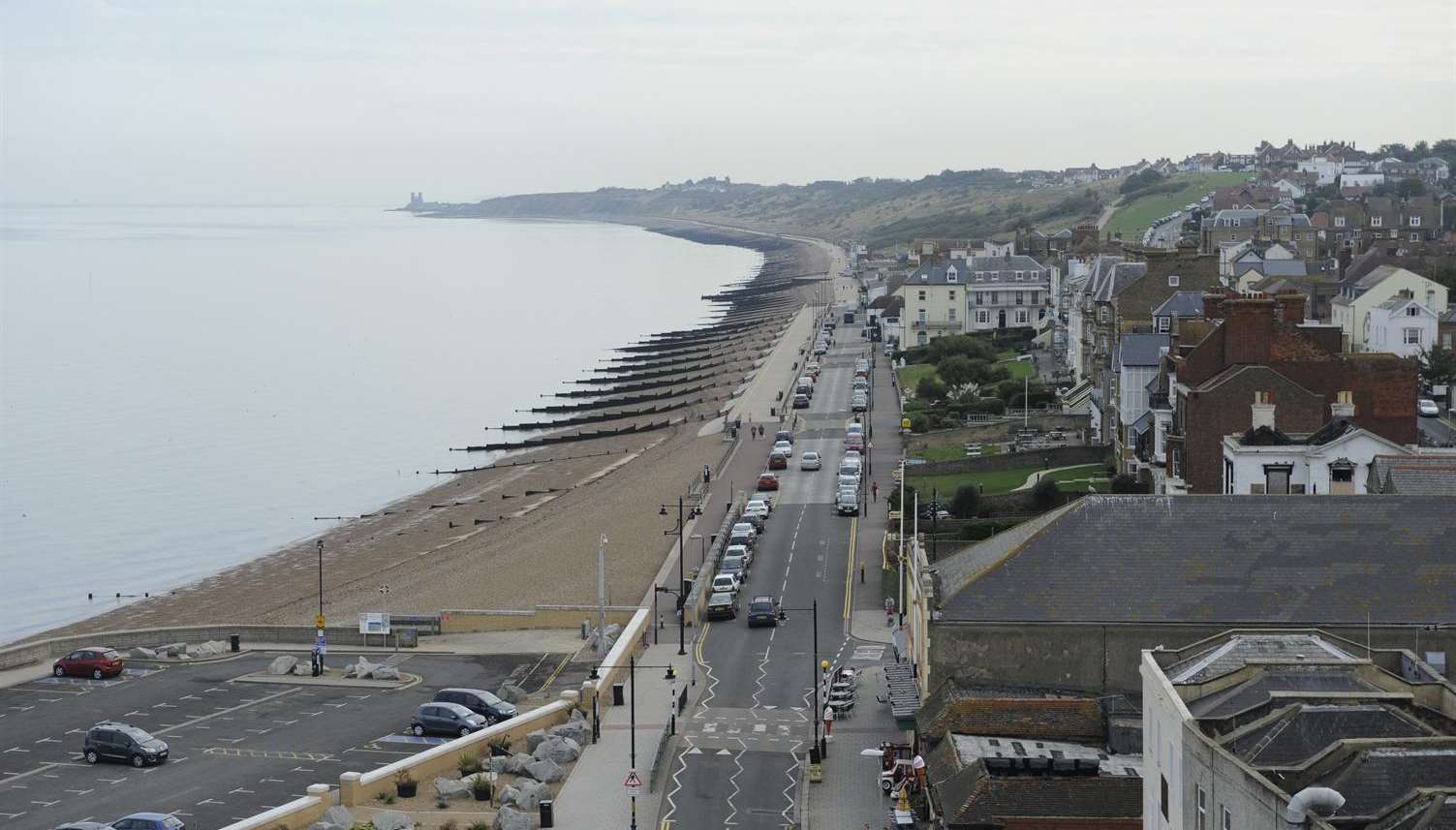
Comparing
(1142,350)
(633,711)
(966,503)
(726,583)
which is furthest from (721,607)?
(1142,350)

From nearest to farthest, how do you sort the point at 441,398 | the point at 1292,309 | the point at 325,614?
the point at 1292,309 → the point at 325,614 → the point at 441,398

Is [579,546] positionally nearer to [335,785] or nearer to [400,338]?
[335,785]

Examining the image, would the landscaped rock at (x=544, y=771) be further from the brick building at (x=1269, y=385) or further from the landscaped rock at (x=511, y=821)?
the brick building at (x=1269, y=385)

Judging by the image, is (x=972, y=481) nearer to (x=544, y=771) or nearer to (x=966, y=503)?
(x=966, y=503)

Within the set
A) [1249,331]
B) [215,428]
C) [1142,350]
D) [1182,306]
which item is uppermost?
[1182,306]

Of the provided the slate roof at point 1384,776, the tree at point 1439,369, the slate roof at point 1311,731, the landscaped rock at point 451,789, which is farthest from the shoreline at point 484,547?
the slate roof at point 1384,776

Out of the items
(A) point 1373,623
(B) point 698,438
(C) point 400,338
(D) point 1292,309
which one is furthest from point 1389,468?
(C) point 400,338
